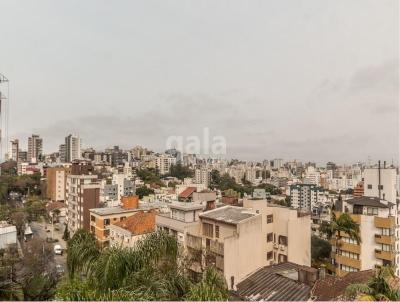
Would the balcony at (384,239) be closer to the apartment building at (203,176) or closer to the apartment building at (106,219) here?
the apartment building at (106,219)

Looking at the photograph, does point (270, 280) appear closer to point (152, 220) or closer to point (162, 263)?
point (162, 263)

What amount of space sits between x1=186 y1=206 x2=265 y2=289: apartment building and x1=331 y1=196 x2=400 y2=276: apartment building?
5.47m

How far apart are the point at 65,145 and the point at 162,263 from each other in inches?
3400

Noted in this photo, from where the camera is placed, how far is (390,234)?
1686 centimetres

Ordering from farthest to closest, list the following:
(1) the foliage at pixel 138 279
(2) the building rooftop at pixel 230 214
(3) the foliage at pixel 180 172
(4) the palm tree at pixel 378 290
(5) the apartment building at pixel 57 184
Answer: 1. (3) the foliage at pixel 180 172
2. (5) the apartment building at pixel 57 184
3. (2) the building rooftop at pixel 230 214
4. (4) the palm tree at pixel 378 290
5. (1) the foliage at pixel 138 279

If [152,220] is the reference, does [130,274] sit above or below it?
above

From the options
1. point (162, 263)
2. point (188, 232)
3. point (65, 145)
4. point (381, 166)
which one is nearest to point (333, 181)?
point (381, 166)

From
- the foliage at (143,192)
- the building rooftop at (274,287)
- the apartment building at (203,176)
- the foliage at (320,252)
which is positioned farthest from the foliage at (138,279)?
the apartment building at (203,176)

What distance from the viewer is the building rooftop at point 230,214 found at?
1461 centimetres

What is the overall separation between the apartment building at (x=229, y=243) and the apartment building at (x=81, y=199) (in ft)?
49.4

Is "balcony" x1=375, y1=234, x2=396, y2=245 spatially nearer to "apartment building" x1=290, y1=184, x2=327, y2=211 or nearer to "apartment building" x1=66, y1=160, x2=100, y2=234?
"apartment building" x1=66, y1=160, x2=100, y2=234

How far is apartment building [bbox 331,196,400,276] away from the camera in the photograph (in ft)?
55.8

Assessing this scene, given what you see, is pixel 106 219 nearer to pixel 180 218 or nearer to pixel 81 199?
pixel 81 199

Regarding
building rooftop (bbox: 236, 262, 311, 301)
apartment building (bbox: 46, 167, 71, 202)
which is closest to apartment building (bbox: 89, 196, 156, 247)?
building rooftop (bbox: 236, 262, 311, 301)
